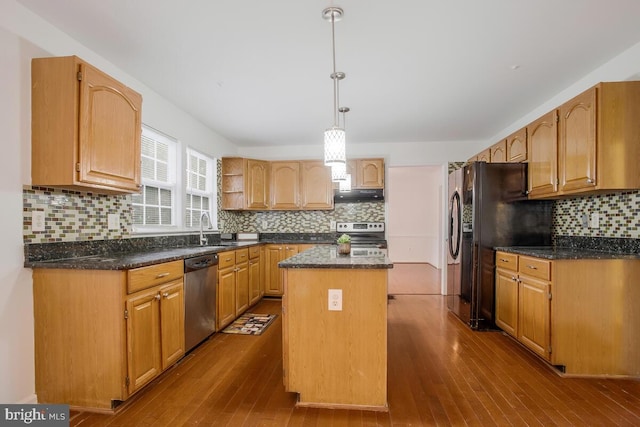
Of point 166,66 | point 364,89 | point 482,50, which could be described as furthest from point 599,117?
point 166,66

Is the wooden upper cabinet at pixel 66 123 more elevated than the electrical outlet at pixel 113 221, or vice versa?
the wooden upper cabinet at pixel 66 123

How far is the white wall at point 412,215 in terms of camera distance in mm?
8289

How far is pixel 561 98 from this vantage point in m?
3.17

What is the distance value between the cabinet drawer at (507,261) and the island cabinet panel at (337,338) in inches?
69.7

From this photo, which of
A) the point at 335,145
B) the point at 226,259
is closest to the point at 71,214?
the point at 226,259

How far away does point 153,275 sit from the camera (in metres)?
2.18

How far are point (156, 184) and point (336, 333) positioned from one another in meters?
2.56

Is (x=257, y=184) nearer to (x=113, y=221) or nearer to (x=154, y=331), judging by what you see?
(x=113, y=221)

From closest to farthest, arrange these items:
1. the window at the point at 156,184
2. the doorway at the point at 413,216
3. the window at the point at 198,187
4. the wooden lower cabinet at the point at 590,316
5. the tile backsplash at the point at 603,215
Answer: the wooden lower cabinet at the point at 590,316 < the tile backsplash at the point at 603,215 < the window at the point at 156,184 < the window at the point at 198,187 < the doorway at the point at 413,216

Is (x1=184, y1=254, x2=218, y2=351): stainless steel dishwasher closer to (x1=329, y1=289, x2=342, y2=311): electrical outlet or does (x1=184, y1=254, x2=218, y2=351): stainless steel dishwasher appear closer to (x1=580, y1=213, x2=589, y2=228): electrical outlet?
A: (x1=329, y1=289, x2=342, y2=311): electrical outlet

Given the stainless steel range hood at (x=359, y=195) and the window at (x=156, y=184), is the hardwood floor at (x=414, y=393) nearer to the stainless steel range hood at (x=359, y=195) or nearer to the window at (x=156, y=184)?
the window at (x=156, y=184)

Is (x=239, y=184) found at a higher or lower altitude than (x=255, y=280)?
higher

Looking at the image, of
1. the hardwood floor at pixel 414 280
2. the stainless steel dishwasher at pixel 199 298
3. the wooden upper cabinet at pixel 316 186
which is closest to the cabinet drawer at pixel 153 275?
the stainless steel dishwasher at pixel 199 298

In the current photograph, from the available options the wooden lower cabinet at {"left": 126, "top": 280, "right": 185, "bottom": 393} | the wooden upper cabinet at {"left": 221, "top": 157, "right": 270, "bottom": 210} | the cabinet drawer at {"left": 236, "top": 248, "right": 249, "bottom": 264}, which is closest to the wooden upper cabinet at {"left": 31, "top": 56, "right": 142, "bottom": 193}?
the wooden lower cabinet at {"left": 126, "top": 280, "right": 185, "bottom": 393}
